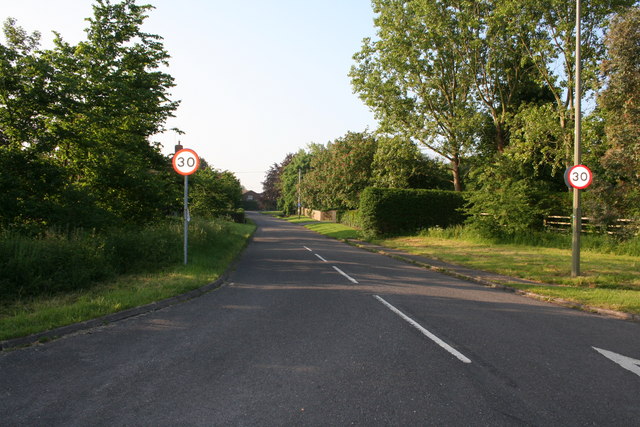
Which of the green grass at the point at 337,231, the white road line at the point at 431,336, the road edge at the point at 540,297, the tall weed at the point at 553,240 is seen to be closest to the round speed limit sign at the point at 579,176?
the road edge at the point at 540,297

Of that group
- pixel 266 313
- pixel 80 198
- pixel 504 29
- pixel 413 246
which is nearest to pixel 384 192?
pixel 413 246

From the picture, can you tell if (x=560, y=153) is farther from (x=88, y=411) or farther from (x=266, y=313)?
(x=88, y=411)

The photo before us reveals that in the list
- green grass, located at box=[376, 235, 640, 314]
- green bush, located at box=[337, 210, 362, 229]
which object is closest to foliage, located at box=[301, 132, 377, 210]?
green bush, located at box=[337, 210, 362, 229]

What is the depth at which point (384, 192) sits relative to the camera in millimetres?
26125

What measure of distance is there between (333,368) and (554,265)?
1123 cm

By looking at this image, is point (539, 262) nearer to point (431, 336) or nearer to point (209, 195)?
point (431, 336)

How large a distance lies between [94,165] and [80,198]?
232 cm

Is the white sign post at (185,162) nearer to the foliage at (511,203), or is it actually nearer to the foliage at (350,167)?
the foliage at (511,203)

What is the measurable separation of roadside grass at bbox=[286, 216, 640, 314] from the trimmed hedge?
345 cm

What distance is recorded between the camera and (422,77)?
92.6 feet

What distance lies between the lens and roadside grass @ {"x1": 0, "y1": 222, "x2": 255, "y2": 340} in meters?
5.70

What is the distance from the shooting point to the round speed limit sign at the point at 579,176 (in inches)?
405

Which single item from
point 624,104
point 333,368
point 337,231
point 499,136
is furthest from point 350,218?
point 333,368

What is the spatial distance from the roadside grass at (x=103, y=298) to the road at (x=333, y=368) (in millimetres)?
544
